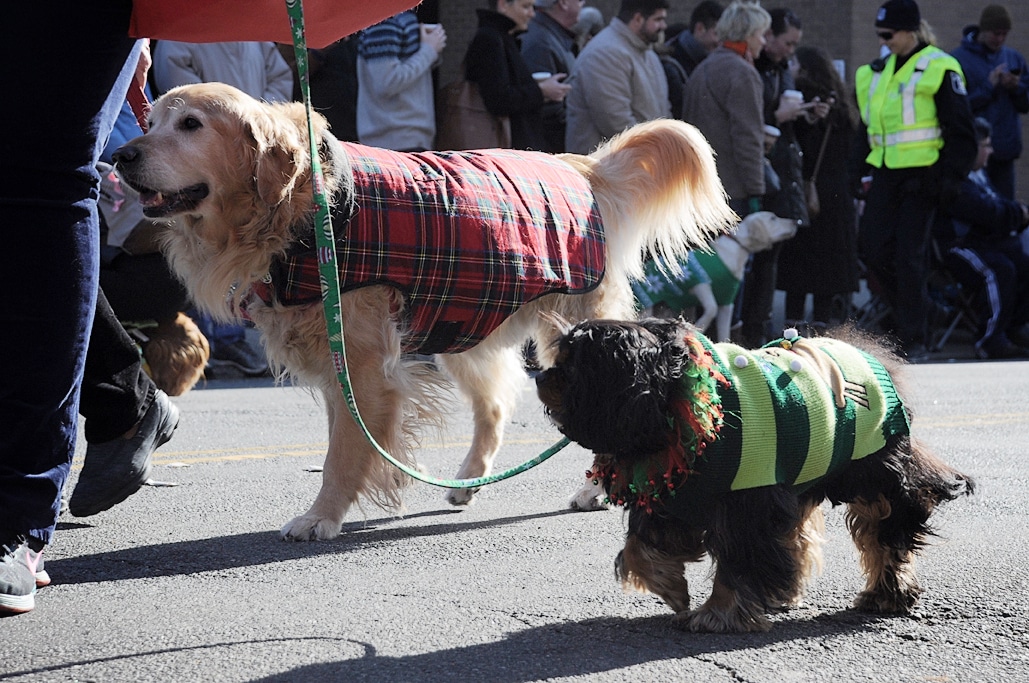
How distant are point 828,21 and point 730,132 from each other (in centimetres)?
759

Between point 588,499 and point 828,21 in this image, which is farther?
point 828,21

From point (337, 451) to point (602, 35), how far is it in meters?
5.60

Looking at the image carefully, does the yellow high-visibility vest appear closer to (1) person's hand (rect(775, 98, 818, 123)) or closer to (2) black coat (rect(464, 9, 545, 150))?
(1) person's hand (rect(775, 98, 818, 123))

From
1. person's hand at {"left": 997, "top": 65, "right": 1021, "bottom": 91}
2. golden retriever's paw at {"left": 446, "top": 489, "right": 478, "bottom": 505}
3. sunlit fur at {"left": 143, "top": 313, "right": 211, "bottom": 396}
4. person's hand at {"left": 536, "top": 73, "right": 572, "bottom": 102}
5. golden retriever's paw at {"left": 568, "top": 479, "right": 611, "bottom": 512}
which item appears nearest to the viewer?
golden retriever's paw at {"left": 568, "top": 479, "right": 611, "bottom": 512}

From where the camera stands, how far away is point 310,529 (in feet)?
12.8

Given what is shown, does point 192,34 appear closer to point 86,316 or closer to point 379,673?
point 86,316

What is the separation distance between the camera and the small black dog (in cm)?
275

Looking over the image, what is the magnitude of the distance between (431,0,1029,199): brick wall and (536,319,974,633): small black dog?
42.8 ft

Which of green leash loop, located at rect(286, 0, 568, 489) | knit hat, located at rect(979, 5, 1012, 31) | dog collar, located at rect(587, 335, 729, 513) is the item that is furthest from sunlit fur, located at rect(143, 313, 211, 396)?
knit hat, located at rect(979, 5, 1012, 31)

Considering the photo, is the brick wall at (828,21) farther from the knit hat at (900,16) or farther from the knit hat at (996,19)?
the knit hat at (900,16)

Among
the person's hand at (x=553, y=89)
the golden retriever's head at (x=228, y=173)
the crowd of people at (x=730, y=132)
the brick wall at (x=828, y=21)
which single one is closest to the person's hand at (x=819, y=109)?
the crowd of people at (x=730, y=132)

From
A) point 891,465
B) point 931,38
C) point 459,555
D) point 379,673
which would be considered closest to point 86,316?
point 379,673

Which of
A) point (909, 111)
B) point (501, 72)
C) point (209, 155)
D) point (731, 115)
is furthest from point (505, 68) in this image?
point (209, 155)

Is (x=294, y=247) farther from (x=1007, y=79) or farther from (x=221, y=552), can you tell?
(x=1007, y=79)
